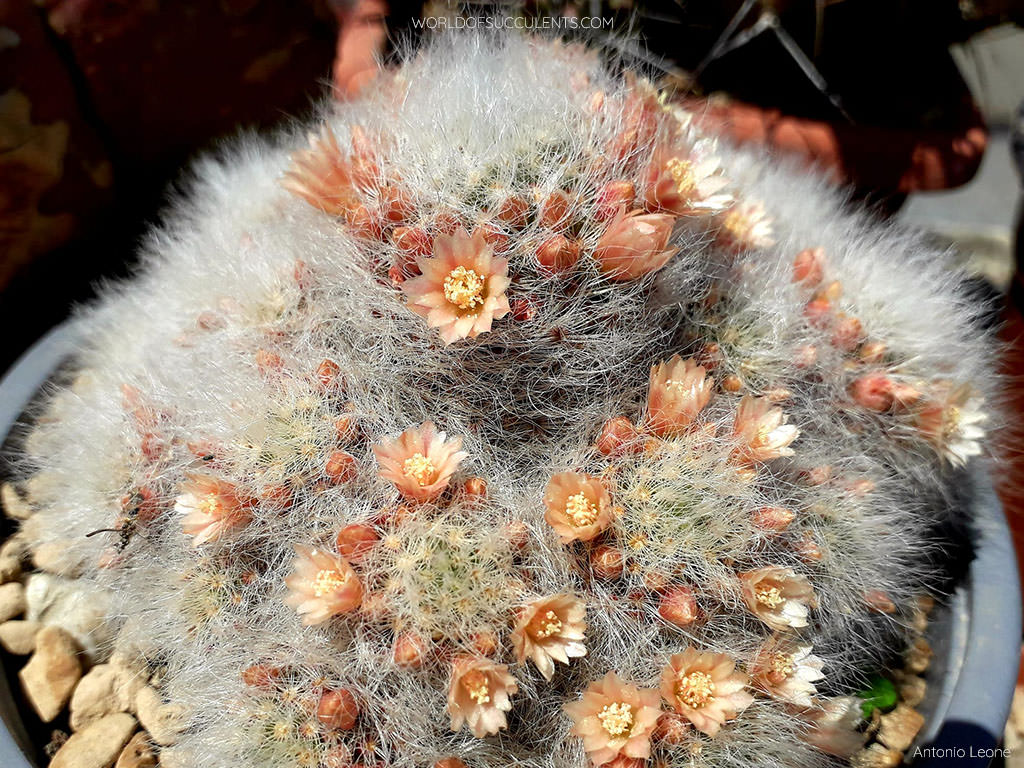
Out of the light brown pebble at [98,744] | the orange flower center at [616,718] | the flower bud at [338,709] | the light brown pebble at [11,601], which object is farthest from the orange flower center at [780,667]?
the light brown pebble at [11,601]

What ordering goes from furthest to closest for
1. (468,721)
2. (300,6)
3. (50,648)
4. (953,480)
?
(300,6) < (953,480) < (50,648) < (468,721)

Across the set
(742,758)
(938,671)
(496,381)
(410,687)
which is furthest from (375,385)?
(938,671)

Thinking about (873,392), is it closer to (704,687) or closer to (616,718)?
(704,687)

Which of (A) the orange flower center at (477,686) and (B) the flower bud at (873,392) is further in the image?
(B) the flower bud at (873,392)

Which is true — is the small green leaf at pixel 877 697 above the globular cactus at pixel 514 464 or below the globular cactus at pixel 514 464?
below

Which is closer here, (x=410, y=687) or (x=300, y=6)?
(x=410, y=687)

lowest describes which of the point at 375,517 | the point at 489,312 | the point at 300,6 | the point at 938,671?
the point at 938,671

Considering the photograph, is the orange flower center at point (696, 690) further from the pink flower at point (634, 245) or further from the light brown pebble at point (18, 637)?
the light brown pebble at point (18, 637)

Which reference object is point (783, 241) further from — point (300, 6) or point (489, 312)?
point (300, 6)
